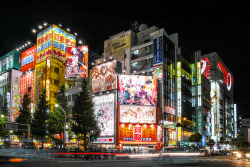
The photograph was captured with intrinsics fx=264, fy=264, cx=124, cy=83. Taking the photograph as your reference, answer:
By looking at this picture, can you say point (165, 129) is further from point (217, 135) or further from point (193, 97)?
point (217, 135)

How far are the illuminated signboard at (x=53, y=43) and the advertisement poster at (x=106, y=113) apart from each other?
74.3 ft

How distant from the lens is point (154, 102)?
194 feet

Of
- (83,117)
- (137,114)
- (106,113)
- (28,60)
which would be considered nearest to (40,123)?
(83,117)

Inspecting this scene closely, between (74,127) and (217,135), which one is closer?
(74,127)

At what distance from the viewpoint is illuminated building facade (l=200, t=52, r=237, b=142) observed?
104 meters

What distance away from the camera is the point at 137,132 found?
5688cm

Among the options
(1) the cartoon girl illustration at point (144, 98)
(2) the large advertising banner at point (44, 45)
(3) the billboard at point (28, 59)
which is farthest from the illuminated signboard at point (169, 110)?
(3) the billboard at point (28, 59)

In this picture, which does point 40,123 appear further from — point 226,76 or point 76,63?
point 226,76

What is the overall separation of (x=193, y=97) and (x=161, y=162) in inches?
2636

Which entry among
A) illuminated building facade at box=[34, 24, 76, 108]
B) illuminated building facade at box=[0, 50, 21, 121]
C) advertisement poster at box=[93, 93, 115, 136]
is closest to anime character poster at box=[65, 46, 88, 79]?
illuminated building facade at box=[34, 24, 76, 108]

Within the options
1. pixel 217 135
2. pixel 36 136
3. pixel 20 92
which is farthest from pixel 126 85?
pixel 217 135

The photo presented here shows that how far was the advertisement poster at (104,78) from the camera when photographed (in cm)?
5888

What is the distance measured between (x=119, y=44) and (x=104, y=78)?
30.5 metres

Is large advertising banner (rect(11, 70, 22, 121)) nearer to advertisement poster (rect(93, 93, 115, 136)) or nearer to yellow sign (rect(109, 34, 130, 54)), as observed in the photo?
yellow sign (rect(109, 34, 130, 54))
